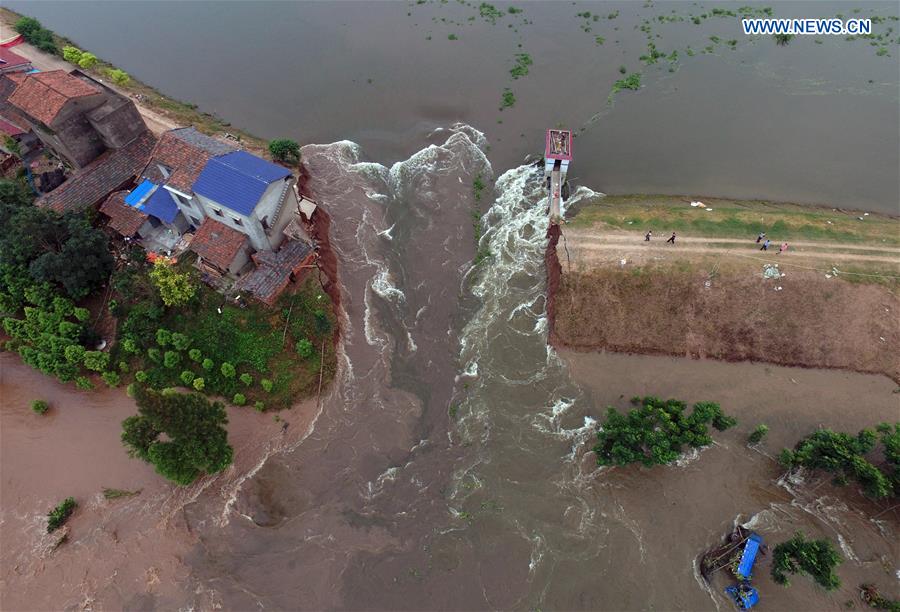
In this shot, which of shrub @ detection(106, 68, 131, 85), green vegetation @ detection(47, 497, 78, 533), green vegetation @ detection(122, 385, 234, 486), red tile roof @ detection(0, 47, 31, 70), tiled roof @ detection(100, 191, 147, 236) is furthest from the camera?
shrub @ detection(106, 68, 131, 85)

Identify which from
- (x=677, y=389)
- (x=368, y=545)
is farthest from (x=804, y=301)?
(x=368, y=545)

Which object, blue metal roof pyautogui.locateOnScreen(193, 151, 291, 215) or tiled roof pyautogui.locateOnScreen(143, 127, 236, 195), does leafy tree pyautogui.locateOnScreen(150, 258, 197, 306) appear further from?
tiled roof pyautogui.locateOnScreen(143, 127, 236, 195)

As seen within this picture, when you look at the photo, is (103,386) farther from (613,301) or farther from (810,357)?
(810,357)

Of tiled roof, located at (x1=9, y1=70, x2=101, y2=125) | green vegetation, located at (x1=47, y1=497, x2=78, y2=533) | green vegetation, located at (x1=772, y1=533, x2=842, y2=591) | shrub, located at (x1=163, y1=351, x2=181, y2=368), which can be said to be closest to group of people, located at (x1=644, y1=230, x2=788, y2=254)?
green vegetation, located at (x1=772, y1=533, x2=842, y2=591)

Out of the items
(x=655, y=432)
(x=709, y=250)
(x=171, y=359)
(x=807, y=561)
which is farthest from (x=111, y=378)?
(x=709, y=250)

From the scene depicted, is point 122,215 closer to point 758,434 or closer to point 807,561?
point 758,434

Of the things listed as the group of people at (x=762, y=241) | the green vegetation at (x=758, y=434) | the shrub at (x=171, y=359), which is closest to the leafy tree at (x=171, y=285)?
the shrub at (x=171, y=359)

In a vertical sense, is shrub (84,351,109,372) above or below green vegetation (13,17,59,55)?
below
